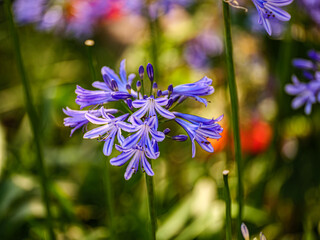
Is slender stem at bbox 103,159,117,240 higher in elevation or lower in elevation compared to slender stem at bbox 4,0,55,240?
lower

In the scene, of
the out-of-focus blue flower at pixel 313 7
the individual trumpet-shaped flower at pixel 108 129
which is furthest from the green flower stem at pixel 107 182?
the out-of-focus blue flower at pixel 313 7

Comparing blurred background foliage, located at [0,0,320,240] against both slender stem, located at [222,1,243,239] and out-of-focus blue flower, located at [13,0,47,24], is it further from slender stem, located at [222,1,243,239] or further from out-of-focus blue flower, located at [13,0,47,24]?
slender stem, located at [222,1,243,239]

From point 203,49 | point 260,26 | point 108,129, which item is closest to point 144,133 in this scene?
point 108,129

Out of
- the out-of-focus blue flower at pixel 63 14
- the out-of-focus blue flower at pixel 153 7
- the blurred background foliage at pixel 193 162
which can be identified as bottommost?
the blurred background foliage at pixel 193 162

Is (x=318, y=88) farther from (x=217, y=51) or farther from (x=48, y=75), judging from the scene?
(x=48, y=75)

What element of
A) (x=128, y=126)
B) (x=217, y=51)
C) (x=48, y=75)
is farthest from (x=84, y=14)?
(x=128, y=126)

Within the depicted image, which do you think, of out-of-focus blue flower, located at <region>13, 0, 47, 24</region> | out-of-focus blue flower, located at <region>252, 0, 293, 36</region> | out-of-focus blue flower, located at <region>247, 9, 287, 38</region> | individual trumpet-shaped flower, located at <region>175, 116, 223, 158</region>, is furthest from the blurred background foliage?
out-of-focus blue flower, located at <region>252, 0, 293, 36</region>

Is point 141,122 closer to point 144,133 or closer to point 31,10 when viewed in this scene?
point 144,133

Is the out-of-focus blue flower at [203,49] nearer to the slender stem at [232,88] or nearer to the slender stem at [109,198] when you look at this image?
the slender stem at [109,198]
